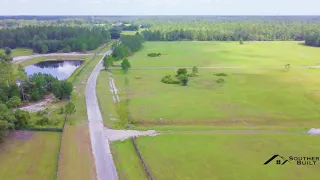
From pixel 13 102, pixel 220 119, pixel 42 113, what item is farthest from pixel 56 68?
pixel 220 119

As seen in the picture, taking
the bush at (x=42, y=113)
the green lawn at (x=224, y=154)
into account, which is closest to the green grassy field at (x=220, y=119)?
the green lawn at (x=224, y=154)

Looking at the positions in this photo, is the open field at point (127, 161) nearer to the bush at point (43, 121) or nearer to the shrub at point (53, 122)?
the shrub at point (53, 122)

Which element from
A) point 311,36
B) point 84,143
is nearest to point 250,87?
point 84,143

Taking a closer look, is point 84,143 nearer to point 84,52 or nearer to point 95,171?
point 95,171

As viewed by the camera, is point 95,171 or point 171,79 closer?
point 95,171

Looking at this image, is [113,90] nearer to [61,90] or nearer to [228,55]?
[61,90]

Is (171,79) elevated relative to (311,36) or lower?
lower

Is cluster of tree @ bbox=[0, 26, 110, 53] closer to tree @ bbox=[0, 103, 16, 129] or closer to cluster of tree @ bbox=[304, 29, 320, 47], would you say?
tree @ bbox=[0, 103, 16, 129]
